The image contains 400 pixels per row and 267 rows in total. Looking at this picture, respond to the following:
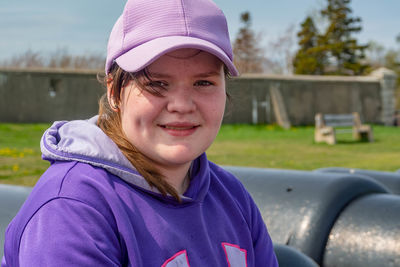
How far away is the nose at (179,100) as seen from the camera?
1225 mm

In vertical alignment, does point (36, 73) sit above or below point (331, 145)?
above

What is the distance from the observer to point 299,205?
2.18 metres

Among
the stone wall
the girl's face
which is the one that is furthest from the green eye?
the stone wall

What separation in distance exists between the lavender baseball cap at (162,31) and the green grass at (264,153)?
175 inches

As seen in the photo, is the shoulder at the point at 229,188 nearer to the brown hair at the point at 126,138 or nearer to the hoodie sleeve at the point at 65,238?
the brown hair at the point at 126,138

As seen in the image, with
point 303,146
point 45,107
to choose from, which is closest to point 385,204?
point 303,146

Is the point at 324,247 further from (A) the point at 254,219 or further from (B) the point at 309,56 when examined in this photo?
(B) the point at 309,56

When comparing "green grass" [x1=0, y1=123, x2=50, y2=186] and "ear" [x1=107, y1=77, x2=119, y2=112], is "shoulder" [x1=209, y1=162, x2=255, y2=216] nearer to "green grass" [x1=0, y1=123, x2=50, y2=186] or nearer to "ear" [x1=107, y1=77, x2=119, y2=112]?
"ear" [x1=107, y1=77, x2=119, y2=112]

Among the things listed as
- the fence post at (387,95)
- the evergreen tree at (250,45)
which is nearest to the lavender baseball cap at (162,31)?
the fence post at (387,95)

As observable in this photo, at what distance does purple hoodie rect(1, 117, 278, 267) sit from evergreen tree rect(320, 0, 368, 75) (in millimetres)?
35791

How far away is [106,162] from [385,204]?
1344 mm

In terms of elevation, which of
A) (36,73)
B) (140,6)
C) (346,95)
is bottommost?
(346,95)

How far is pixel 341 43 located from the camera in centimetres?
3584

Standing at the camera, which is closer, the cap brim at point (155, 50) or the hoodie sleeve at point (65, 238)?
the hoodie sleeve at point (65, 238)
